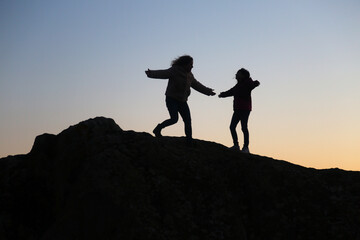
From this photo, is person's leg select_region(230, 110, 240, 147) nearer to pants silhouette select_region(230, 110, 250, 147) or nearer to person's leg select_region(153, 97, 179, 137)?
pants silhouette select_region(230, 110, 250, 147)

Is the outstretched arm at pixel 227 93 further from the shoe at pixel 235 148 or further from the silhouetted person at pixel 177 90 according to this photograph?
the silhouetted person at pixel 177 90

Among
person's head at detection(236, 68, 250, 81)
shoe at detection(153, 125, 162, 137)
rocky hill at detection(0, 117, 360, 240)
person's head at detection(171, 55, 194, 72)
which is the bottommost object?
rocky hill at detection(0, 117, 360, 240)

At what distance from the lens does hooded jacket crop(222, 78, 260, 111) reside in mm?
14297

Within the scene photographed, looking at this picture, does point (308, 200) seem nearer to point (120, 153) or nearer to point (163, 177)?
point (163, 177)

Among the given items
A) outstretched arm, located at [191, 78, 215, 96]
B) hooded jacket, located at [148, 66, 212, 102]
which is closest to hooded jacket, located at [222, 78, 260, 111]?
outstretched arm, located at [191, 78, 215, 96]

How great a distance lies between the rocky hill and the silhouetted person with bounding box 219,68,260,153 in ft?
7.25

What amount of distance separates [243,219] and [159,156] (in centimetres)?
255

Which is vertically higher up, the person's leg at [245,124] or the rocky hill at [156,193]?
the person's leg at [245,124]

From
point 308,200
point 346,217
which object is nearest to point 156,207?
point 308,200

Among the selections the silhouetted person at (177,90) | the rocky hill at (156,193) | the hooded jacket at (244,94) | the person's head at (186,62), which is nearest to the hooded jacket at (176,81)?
the silhouetted person at (177,90)

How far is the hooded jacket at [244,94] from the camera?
46.9 feet

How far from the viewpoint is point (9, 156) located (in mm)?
12484

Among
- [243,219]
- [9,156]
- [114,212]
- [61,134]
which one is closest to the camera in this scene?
[114,212]

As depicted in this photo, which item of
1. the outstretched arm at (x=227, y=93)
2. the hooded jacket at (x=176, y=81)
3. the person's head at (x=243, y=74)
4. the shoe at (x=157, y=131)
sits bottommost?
the shoe at (x=157, y=131)
